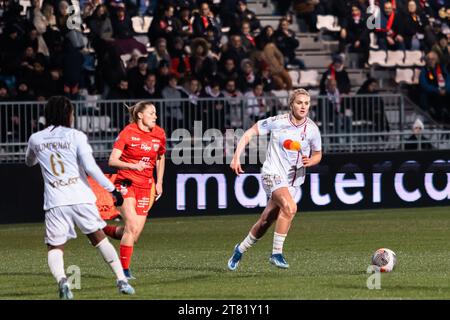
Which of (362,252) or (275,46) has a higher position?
(275,46)

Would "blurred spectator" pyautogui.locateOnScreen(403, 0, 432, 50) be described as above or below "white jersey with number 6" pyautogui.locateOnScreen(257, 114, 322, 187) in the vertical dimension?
above

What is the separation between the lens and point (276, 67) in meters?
29.0

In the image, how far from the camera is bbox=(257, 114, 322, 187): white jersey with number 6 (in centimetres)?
1600

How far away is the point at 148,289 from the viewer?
14.0 m

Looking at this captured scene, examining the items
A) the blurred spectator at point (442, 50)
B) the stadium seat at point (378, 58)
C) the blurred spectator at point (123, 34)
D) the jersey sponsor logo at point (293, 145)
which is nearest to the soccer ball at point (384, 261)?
the jersey sponsor logo at point (293, 145)

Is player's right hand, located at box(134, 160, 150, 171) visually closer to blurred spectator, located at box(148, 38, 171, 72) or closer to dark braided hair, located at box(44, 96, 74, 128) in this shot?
dark braided hair, located at box(44, 96, 74, 128)

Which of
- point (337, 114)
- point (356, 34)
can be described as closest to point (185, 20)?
point (337, 114)

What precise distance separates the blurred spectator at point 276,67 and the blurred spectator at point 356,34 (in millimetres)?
2688

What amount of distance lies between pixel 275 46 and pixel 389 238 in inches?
375

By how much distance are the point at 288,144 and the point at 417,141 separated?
11430 mm

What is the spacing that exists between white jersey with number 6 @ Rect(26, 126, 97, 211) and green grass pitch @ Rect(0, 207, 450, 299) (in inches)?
40.4

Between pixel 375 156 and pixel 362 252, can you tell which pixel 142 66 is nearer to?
pixel 375 156

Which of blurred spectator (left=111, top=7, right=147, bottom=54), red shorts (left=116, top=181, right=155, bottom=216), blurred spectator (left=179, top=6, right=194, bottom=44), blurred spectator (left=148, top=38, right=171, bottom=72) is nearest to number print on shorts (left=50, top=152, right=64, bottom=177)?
red shorts (left=116, top=181, right=155, bottom=216)
